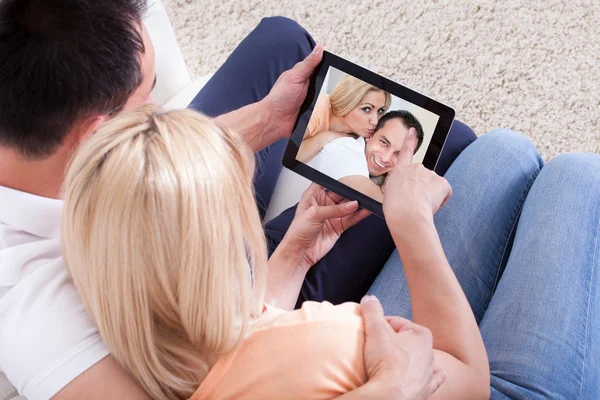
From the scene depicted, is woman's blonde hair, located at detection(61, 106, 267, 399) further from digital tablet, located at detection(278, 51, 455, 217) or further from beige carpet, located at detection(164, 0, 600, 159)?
beige carpet, located at detection(164, 0, 600, 159)

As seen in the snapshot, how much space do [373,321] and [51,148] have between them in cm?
47

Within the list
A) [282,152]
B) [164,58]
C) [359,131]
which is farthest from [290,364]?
[164,58]

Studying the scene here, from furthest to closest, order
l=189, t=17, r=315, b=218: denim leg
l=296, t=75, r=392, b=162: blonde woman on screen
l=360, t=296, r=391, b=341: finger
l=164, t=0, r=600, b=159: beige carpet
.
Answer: l=164, t=0, r=600, b=159: beige carpet, l=189, t=17, r=315, b=218: denim leg, l=296, t=75, r=392, b=162: blonde woman on screen, l=360, t=296, r=391, b=341: finger

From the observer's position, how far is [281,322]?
2.08 feet

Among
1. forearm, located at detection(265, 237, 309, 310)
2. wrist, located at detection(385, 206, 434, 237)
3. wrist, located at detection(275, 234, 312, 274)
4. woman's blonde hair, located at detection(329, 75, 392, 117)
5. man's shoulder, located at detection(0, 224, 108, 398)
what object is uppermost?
woman's blonde hair, located at detection(329, 75, 392, 117)

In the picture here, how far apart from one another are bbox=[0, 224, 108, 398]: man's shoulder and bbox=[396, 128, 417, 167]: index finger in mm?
537

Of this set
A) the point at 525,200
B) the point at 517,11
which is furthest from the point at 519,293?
the point at 517,11

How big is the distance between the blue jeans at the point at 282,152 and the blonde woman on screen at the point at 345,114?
15cm

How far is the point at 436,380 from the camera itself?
2.26 feet

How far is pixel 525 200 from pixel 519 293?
0.22 m

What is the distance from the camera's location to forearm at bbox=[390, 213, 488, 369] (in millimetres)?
750

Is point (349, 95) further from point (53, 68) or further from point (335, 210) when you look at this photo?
point (53, 68)

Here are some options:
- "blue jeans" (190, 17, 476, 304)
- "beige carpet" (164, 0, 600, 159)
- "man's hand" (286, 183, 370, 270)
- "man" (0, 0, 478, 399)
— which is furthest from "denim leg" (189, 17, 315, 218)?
"beige carpet" (164, 0, 600, 159)

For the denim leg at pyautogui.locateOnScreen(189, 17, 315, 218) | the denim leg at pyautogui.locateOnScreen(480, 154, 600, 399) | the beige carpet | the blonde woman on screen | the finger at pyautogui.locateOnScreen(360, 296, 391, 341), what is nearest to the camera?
the finger at pyautogui.locateOnScreen(360, 296, 391, 341)
